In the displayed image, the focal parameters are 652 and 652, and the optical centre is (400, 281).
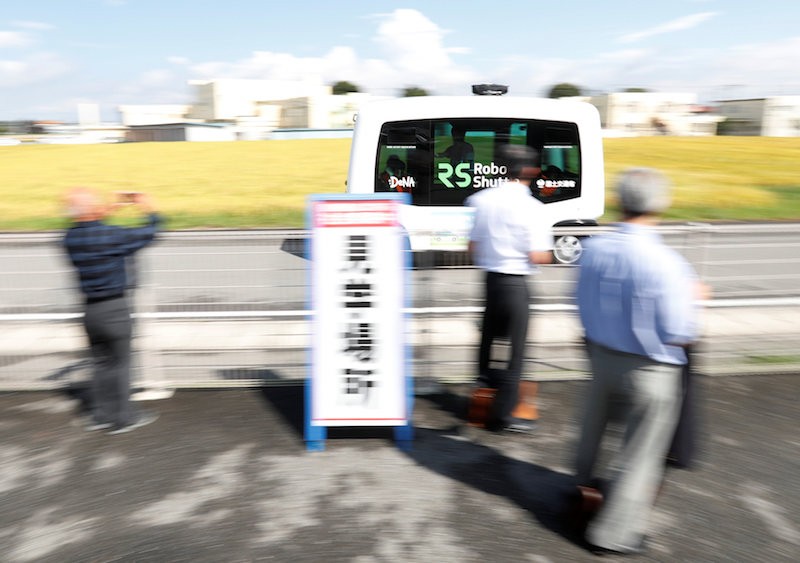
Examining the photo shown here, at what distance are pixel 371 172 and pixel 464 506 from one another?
23.2ft

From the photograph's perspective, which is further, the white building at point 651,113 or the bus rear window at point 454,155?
the white building at point 651,113

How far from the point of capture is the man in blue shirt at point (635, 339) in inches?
106

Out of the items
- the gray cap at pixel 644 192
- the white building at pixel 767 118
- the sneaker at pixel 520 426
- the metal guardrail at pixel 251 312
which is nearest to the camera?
the gray cap at pixel 644 192

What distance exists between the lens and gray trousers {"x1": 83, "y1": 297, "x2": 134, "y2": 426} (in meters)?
4.20

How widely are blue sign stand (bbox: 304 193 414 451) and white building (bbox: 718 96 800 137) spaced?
5514 centimetres

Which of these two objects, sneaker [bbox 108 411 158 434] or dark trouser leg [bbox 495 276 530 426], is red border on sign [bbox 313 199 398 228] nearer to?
dark trouser leg [bbox 495 276 530 426]

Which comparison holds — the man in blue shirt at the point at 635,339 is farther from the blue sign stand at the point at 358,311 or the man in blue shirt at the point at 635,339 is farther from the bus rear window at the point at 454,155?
the bus rear window at the point at 454,155

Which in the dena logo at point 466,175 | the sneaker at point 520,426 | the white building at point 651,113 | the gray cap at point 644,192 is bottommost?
the sneaker at point 520,426

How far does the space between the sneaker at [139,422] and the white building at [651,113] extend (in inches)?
2395

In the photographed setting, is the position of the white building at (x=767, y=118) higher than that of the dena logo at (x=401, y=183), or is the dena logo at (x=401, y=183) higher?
the white building at (x=767, y=118)

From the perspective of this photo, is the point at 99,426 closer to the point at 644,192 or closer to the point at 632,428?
the point at 632,428

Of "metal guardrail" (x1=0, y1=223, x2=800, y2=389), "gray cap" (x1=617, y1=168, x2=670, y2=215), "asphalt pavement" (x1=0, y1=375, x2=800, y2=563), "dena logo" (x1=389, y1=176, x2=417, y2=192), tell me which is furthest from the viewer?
"dena logo" (x1=389, y1=176, x2=417, y2=192)

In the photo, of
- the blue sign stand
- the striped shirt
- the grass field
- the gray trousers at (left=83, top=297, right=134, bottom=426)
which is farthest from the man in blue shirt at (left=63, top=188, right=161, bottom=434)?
the grass field

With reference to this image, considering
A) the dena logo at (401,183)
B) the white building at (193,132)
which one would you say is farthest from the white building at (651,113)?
the dena logo at (401,183)
